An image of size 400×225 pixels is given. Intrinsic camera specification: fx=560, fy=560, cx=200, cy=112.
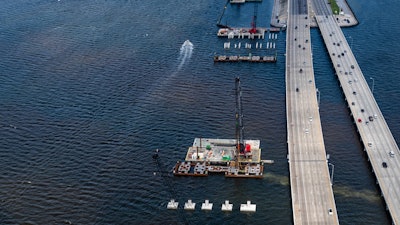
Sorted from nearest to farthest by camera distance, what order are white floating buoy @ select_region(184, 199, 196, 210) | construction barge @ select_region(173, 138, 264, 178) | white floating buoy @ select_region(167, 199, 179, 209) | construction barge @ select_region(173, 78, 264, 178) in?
white floating buoy @ select_region(184, 199, 196, 210), white floating buoy @ select_region(167, 199, 179, 209), construction barge @ select_region(173, 138, 264, 178), construction barge @ select_region(173, 78, 264, 178)

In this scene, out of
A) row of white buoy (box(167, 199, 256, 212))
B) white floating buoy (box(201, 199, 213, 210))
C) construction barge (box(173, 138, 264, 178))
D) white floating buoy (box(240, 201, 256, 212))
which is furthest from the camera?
construction barge (box(173, 138, 264, 178))

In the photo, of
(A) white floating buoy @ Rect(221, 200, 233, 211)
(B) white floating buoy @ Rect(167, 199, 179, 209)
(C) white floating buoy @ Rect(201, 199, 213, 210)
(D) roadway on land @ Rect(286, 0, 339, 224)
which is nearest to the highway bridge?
(D) roadway on land @ Rect(286, 0, 339, 224)

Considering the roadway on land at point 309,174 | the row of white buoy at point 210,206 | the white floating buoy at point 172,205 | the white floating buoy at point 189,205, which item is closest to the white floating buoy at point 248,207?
the row of white buoy at point 210,206

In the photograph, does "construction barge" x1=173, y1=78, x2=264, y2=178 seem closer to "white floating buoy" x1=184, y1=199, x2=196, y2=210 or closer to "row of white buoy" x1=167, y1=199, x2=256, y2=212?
"row of white buoy" x1=167, y1=199, x2=256, y2=212

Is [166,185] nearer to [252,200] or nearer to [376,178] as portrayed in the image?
[252,200]

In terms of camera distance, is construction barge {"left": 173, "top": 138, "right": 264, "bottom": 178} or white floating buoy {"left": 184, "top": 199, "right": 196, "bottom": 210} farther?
construction barge {"left": 173, "top": 138, "right": 264, "bottom": 178}

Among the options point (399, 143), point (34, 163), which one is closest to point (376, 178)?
point (399, 143)

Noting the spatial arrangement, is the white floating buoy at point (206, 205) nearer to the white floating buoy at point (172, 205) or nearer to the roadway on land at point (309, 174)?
the white floating buoy at point (172, 205)

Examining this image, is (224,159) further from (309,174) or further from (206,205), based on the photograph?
(309,174)
